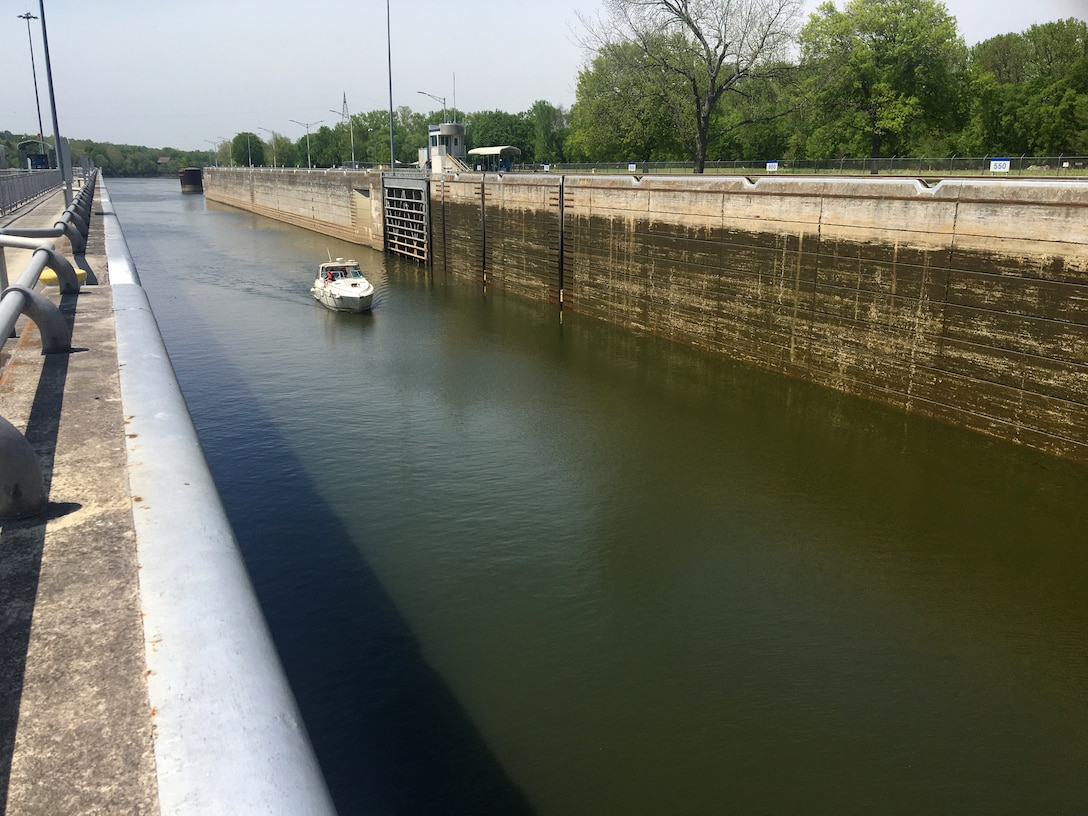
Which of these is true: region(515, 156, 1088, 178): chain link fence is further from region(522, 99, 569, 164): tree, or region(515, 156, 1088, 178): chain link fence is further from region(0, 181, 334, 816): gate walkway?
region(522, 99, 569, 164): tree

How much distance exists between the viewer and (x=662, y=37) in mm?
43625

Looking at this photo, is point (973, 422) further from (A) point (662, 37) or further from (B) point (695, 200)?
(A) point (662, 37)

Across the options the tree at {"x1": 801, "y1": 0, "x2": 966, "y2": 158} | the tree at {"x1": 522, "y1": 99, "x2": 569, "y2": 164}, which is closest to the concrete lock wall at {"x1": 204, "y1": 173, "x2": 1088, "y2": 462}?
the tree at {"x1": 801, "y1": 0, "x2": 966, "y2": 158}

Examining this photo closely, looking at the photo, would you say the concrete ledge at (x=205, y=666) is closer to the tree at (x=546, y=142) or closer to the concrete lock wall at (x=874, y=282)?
the concrete lock wall at (x=874, y=282)

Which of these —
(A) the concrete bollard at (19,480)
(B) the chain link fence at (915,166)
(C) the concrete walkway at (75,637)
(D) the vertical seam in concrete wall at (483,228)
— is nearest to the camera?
(C) the concrete walkway at (75,637)

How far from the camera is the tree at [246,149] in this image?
160 m

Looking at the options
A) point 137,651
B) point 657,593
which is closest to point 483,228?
point 657,593

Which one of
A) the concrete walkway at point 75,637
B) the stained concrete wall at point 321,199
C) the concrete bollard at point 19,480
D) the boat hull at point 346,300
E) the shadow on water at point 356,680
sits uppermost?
the stained concrete wall at point 321,199

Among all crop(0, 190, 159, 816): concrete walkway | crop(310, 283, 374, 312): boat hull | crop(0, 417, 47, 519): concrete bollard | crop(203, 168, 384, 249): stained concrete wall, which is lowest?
crop(310, 283, 374, 312): boat hull

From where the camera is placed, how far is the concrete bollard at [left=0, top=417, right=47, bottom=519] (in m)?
4.02

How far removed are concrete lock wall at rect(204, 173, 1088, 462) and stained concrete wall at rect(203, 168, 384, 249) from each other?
25067 millimetres

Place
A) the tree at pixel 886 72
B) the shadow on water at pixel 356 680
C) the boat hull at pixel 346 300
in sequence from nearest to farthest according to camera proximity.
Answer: the shadow on water at pixel 356 680, the boat hull at pixel 346 300, the tree at pixel 886 72

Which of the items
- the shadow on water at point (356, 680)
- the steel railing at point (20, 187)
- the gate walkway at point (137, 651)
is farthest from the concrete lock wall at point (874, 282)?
the steel railing at point (20, 187)

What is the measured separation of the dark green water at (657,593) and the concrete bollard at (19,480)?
477cm
